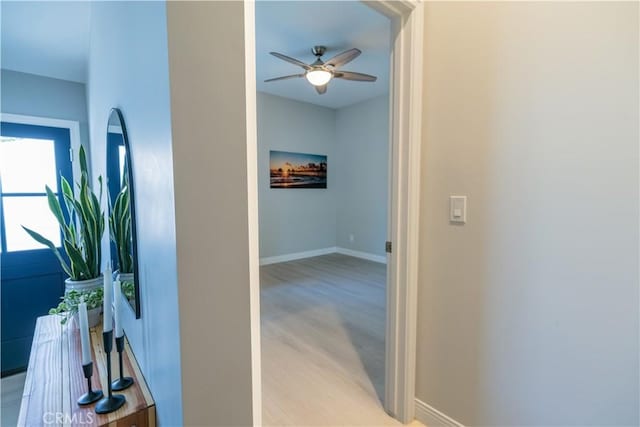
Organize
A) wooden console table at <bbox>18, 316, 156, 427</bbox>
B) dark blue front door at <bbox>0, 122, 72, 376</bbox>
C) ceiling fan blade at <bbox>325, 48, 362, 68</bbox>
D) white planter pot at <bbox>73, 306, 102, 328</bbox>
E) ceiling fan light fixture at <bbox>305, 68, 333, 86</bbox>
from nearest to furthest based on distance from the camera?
wooden console table at <bbox>18, 316, 156, 427</bbox>
white planter pot at <bbox>73, 306, 102, 328</bbox>
dark blue front door at <bbox>0, 122, 72, 376</bbox>
ceiling fan blade at <bbox>325, 48, 362, 68</bbox>
ceiling fan light fixture at <bbox>305, 68, 333, 86</bbox>

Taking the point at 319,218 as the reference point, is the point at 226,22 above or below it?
above

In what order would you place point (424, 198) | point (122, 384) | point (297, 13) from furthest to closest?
point (297, 13) < point (424, 198) < point (122, 384)

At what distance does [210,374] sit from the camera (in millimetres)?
700

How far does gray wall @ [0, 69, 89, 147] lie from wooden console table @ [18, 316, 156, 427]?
2.35 metres

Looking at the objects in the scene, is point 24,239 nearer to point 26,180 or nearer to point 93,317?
point 26,180

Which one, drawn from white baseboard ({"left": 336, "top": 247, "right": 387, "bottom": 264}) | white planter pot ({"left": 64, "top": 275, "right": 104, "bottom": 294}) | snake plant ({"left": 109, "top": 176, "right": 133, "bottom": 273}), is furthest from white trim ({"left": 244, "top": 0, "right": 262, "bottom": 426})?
white baseboard ({"left": 336, "top": 247, "right": 387, "bottom": 264})

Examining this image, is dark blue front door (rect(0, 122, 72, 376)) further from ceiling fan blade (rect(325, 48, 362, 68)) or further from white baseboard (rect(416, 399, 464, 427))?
white baseboard (rect(416, 399, 464, 427))

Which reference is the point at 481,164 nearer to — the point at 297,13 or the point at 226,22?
the point at 226,22

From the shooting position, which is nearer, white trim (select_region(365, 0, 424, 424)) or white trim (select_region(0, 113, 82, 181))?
white trim (select_region(365, 0, 424, 424))

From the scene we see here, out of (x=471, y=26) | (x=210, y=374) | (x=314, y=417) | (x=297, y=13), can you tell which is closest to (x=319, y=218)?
(x=297, y=13)

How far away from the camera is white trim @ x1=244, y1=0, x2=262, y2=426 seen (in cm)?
72

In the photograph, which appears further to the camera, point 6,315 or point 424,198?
point 6,315

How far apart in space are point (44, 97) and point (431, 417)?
3990mm

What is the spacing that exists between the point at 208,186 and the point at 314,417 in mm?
1461
